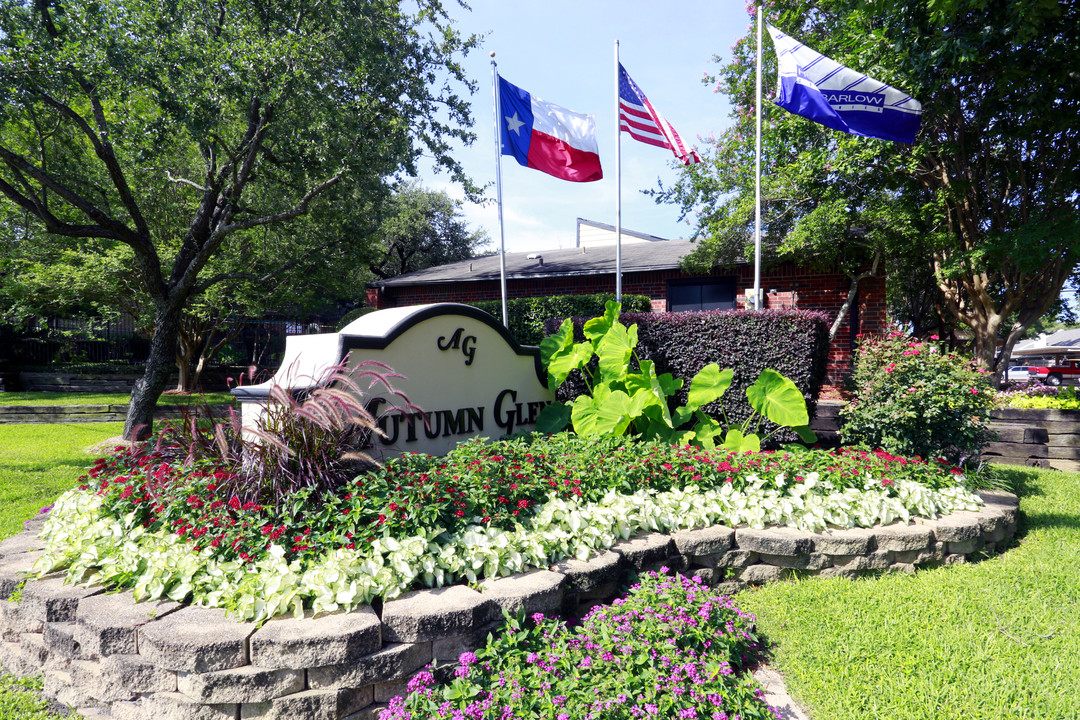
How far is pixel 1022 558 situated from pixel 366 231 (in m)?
9.04

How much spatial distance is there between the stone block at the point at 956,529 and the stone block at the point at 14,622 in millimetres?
4888

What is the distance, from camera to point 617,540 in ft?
10.3

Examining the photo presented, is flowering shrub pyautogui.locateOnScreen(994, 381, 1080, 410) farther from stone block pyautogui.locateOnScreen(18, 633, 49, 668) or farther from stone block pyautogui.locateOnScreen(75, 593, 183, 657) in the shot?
stone block pyautogui.locateOnScreen(18, 633, 49, 668)

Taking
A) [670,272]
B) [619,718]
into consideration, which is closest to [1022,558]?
[619,718]

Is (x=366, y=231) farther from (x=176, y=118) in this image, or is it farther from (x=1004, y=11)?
(x=1004, y=11)

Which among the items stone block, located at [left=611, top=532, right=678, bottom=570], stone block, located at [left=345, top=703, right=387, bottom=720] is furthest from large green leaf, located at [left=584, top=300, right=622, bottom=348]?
stone block, located at [left=345, top=703, right=387, bottom=720]

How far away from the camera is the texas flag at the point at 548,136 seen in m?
7.03

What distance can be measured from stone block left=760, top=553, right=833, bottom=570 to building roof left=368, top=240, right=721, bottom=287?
786cm

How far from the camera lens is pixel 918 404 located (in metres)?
4.44

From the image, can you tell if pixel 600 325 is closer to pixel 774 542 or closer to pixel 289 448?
pixel 774 542

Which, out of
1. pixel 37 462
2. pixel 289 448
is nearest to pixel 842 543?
pixel 289 448

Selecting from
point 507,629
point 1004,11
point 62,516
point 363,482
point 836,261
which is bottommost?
point 507,629

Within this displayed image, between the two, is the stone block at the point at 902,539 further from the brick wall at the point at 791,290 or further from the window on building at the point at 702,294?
the window on building at the point at 702,294

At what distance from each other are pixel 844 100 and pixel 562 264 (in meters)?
7.17
